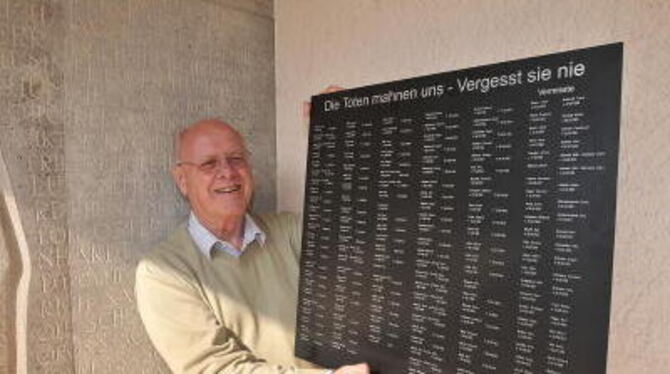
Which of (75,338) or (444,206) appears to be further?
(75,338)

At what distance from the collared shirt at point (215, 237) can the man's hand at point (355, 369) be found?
1.84 ft

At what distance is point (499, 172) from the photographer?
1079 mm

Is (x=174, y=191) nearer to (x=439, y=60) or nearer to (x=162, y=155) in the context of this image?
(x=162, y=155)

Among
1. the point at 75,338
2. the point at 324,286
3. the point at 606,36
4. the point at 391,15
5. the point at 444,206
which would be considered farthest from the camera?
the point at 391,15

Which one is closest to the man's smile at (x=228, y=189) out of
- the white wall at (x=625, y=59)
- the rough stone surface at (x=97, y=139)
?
the rough stone surface at (x=97, y=139)

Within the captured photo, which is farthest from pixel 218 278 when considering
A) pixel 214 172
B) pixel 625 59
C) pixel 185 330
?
pixel 625 59

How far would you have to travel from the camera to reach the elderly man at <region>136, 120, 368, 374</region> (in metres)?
1.51

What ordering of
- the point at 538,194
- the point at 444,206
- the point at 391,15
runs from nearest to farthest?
1. the point at 538,194
2. the point at 444,206
3. the point at 391,15

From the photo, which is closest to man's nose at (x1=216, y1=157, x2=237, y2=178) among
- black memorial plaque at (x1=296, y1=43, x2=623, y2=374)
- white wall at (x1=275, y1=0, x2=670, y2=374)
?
black memorial plaque at (x1=296, y1=43, x2=623, y2=374)

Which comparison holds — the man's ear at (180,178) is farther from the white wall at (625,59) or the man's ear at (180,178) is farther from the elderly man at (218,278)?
the white wall at (625,59)

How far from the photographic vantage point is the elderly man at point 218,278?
151 centimetres

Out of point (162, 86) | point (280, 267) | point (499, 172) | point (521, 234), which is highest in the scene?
point (162, 86)

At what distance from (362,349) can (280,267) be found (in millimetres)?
532

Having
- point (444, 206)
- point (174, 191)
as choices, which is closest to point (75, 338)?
point (174, 191)
